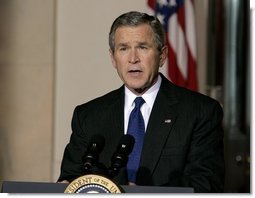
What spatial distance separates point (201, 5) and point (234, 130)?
105 centimetres

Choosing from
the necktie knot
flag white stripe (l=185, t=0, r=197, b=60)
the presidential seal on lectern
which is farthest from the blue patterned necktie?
flag white stripe (l=185, t=0, r=197, b=60)

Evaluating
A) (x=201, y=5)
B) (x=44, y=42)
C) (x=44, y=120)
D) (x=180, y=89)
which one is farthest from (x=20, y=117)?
(x=180, y=89)

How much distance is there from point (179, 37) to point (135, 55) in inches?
55.8

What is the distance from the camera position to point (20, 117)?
3914 millimetres

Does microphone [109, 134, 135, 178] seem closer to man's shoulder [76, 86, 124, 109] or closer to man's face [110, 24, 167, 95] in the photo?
man's face [110, 24, 167, 95]

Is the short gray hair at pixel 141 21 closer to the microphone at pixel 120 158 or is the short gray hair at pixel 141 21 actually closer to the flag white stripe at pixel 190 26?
the microphone at pixel 120 158

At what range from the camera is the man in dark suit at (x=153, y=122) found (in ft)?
7.54

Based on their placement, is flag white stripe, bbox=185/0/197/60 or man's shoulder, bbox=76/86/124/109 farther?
flag white stripe, bbox=185/0/197/60

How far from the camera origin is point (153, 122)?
7.98 ft

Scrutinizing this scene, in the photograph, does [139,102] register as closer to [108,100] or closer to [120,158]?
[108,100]

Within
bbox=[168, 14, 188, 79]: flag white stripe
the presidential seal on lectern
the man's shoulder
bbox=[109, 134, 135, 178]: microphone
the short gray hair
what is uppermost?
the short gray hair

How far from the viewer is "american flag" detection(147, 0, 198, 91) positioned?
12.3 ft

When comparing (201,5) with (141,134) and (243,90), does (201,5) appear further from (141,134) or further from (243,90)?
(141,134)

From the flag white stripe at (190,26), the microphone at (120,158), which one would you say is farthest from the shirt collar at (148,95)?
the flag white stripe at (190,26)
